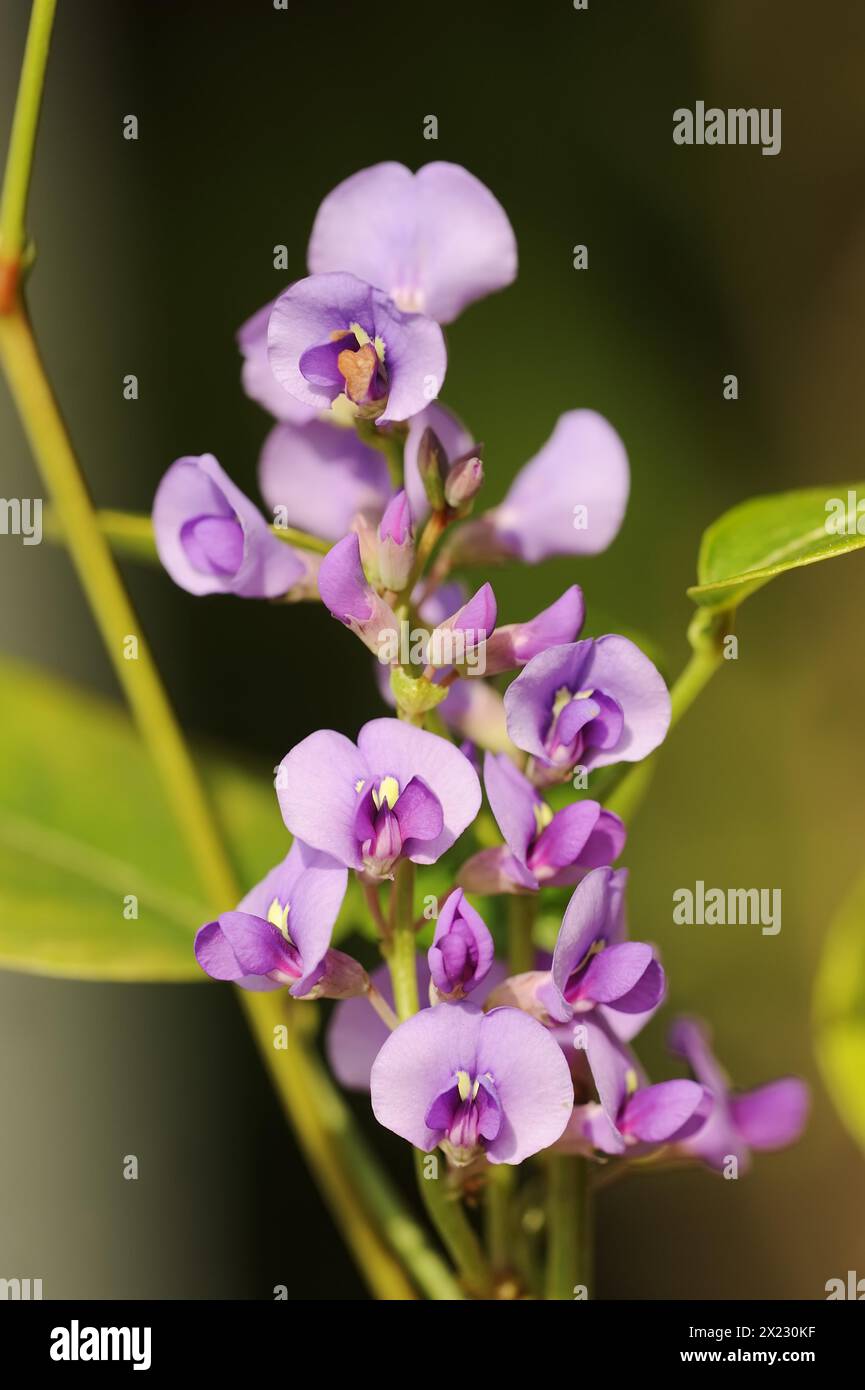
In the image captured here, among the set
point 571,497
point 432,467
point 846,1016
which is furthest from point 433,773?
point 846,1016

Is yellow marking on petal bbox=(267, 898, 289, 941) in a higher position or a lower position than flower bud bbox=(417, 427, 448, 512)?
lower

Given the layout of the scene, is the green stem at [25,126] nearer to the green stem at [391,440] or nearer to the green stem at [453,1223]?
the green stem at [391,440]

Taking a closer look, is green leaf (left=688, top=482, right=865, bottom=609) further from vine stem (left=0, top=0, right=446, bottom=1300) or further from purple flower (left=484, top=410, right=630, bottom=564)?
vine stem (left=0, top=0, right=446, bottom=1300)

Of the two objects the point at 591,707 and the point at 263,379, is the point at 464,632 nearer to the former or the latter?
the point at 591,707

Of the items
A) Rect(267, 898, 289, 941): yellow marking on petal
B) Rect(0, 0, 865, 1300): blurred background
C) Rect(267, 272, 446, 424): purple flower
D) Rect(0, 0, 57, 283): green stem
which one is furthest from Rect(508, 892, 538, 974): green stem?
Rect(0, 0, 865, 1300): blurred background

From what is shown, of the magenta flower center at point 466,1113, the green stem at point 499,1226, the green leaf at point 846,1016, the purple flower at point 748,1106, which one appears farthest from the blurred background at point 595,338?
the magenta flower center at point 466,1113

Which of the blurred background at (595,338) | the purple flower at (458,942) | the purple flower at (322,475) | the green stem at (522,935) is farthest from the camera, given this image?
the blurred background at (595,338)

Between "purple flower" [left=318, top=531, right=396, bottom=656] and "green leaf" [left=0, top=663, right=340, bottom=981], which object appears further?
"green leaf" [left=0, top=663, right=340, bottom=981]
